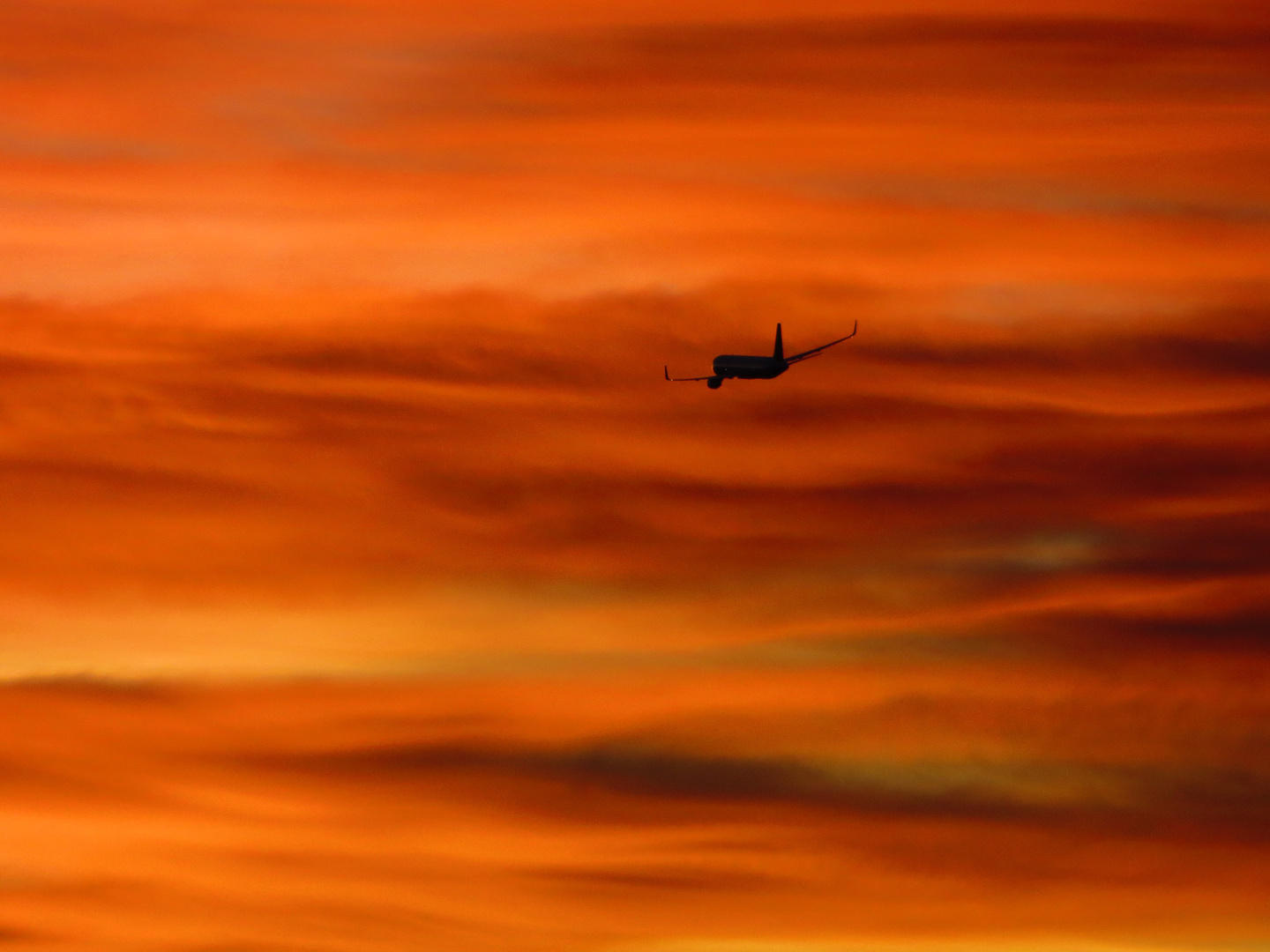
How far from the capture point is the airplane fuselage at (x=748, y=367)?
5743 inches

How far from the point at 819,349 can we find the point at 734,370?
38.3ft

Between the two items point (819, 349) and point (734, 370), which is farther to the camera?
point (734, 370)

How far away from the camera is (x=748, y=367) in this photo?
485 ft

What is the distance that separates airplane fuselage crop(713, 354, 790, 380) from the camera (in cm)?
14588

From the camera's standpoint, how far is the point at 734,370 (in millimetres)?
147375

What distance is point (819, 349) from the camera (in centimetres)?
13812
